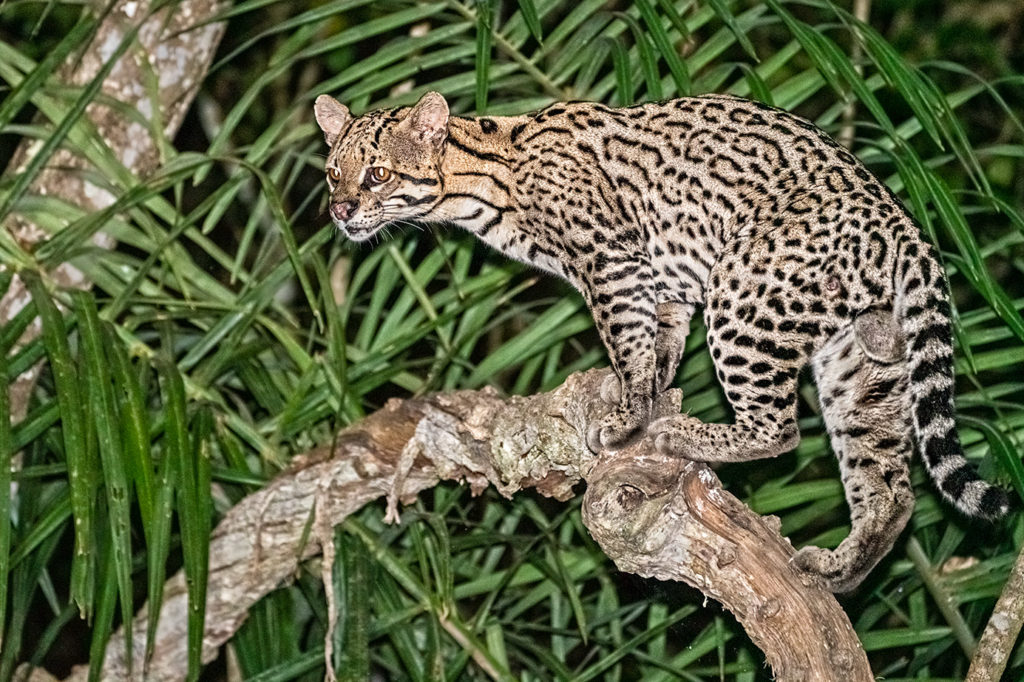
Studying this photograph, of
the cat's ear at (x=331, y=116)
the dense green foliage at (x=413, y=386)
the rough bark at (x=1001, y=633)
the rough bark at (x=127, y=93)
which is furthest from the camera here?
the rough bark at (x=127, y=93)

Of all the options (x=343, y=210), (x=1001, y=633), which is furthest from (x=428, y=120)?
(x=1001, y=633)

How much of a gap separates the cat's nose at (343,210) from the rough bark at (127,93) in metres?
1.09

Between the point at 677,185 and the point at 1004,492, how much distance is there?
1609mm

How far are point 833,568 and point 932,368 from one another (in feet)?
2.44

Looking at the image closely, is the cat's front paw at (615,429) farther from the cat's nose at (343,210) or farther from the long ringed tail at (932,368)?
the cat's nose at (343,210)

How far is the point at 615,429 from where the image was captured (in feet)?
16.6

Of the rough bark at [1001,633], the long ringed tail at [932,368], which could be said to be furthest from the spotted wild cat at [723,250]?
the rough bark at [1001,633]

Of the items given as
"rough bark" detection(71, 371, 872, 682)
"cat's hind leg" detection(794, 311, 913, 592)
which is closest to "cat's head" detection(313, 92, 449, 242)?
"rough bark" detection(71, 371, 872, 682)

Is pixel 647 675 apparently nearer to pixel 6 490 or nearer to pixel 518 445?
pixel 518 445

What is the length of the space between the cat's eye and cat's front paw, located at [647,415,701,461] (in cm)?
139

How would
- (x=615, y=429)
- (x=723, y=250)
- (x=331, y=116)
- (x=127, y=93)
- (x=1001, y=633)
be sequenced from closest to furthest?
(x=1001, y=633) < (x=615, y=429) < (x=723, y=250) < (x=331, y=116) < (x=127, y=93)

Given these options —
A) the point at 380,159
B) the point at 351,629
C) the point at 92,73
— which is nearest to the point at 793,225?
the point at 380,159

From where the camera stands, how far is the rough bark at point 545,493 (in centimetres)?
432

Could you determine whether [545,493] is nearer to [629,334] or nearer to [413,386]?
[629,334]
